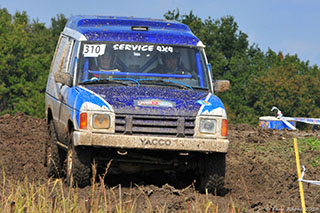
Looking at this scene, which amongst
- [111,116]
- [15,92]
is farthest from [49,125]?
[15,92]

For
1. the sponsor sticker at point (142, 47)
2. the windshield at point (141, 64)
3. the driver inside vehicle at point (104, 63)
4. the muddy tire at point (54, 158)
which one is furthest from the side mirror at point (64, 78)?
the muddy tire at point (54, 158)

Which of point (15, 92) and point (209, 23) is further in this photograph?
point (209, 23)

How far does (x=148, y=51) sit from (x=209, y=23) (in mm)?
91546

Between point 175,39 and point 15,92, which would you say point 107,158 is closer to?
point 175,39

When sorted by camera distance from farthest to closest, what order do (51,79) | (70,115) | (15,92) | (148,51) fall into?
(15,92) → (51,79) → (148,51) → (70,115)

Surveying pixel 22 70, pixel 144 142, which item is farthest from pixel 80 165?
pixel 22 70

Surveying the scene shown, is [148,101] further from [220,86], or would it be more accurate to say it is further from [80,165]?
[220,86]

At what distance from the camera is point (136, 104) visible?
391 inches

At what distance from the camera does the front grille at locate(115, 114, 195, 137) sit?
388 inches

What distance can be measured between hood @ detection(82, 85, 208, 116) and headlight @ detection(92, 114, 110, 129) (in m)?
0.15

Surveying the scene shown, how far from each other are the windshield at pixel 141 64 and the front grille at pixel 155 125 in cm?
103

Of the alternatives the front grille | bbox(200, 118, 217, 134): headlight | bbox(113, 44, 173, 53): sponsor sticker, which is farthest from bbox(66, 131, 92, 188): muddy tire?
bbox(113, 44, 173, 53): sponsor sticker

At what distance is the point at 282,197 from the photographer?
10570 mm

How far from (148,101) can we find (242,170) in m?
3.37
